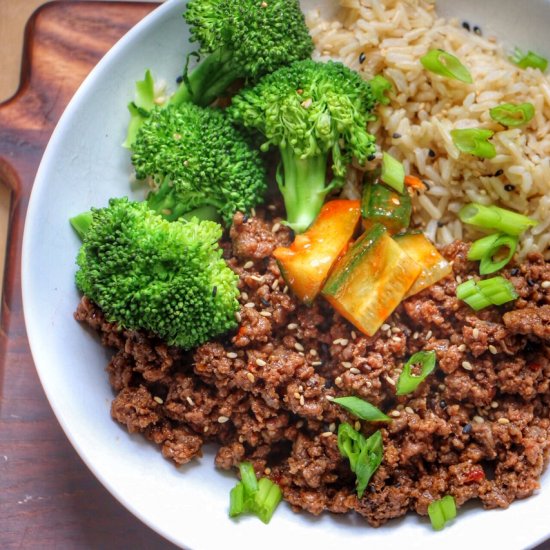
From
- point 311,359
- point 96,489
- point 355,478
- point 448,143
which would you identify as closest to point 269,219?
point 311,359

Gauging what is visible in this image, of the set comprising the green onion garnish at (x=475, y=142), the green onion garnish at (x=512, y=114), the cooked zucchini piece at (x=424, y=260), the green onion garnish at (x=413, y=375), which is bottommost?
the green onion garnish at (x=413, y=375)

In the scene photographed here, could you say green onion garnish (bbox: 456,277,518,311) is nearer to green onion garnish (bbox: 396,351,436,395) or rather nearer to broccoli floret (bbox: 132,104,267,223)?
green onion garnish (bbox: 396,351,436,395)

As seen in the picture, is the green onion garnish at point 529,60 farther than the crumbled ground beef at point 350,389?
Yes

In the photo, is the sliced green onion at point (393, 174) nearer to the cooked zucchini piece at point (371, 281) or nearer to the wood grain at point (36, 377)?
the cooked zucchini piece at point (371, 281)

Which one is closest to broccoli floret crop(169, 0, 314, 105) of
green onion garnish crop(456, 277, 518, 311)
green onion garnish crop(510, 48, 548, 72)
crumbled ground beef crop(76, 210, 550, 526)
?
crumbled ground beef crop(76, 210, 550, 526)

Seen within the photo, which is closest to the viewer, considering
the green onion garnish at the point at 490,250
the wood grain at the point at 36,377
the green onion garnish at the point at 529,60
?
the green onion garnish at the point at 490,250

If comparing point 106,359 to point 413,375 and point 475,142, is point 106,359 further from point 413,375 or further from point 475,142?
point 475,142

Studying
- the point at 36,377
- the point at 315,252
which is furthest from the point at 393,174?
the point at 36,377

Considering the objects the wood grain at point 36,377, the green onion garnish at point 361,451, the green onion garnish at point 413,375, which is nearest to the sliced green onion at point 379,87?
the green onion garnish at point 413,375
